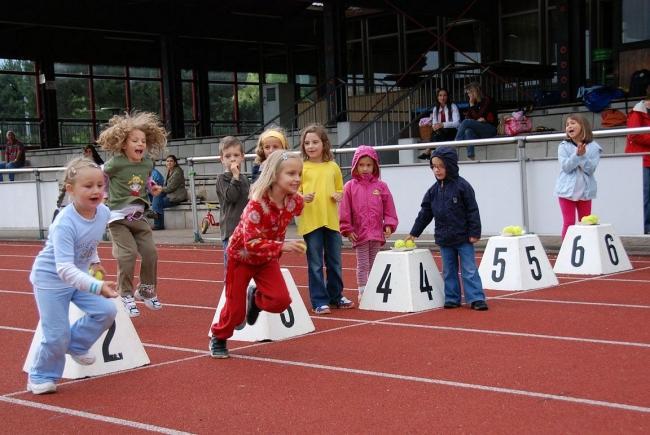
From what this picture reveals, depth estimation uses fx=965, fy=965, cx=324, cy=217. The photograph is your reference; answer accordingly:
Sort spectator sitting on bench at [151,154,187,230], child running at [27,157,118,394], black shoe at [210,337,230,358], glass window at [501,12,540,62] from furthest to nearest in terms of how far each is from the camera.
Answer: glass window at [501,12,540,62], spectator sitting on bench at [151,154,187,230], black shoe at [210,337,230,358], child running at [27,157,118,394]

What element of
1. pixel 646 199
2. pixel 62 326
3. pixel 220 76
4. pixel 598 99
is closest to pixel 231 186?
pixel 62 326

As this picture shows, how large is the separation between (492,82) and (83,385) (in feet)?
64.5

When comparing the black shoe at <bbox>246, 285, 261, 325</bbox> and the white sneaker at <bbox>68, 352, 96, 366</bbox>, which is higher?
the black shoe at <bbox>246, 285, 261, 325</bbox>

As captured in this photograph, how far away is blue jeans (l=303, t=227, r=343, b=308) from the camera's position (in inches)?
332

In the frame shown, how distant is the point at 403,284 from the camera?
838 cm

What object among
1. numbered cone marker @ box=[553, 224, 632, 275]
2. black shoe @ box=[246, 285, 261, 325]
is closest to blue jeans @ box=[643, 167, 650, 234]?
numbered cone marker @ box=[553, 224, 632, 275]

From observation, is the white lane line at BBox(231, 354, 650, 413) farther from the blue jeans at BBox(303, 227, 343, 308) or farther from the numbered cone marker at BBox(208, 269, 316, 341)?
the blue jeans at BBox(303, 227, 343, 308)

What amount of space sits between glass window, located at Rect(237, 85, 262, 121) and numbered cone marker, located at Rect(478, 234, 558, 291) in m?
31.4

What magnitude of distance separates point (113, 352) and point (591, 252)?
577 cm

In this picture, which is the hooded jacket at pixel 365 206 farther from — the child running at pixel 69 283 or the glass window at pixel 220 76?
the glass window at pixel 220 76

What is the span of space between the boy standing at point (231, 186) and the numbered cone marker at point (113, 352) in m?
1.62

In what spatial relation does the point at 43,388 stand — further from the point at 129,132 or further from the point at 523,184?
the point at 523,184

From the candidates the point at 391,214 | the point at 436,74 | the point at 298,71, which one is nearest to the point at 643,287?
the point at 391,214

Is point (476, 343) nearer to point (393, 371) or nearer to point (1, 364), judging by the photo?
point (393, 371)
